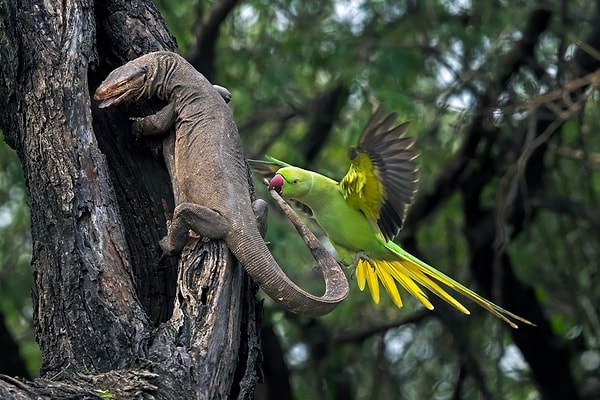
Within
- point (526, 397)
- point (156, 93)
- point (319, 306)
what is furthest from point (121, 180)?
point (526, 397)

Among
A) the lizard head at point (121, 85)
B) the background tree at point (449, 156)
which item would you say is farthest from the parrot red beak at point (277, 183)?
the background tree at point (449, 156)

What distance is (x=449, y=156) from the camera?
1179 cm

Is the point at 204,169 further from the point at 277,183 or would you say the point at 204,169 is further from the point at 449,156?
the point at 449,156

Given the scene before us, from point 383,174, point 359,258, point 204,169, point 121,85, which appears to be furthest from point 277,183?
point 359,258

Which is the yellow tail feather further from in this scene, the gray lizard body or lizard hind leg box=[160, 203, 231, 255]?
lizard hind leg box=[160, 203, 231, 255]

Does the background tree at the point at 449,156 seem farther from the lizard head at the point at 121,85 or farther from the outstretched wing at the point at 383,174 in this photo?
the lizard head at the point at 121,85

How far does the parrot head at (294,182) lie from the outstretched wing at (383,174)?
31cm

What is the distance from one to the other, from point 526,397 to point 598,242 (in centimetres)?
244

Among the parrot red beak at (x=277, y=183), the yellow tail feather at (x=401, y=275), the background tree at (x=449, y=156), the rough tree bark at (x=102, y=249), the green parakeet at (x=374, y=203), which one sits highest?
the rough tree bark at (x=102, y=249)

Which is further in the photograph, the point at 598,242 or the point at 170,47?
the point at 598,242

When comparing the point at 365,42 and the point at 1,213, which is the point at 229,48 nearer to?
the point at 365,42

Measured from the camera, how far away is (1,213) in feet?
38.5

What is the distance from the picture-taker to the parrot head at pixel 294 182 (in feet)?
21.1

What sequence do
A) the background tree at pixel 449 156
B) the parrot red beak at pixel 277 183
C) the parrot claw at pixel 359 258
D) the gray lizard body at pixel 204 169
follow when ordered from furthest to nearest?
the background tree at pixel 449 156
the parrot claw at pixel 359 258
the parrot red beak at pixel 277 183
the gray lizard body at pixel 204 169
